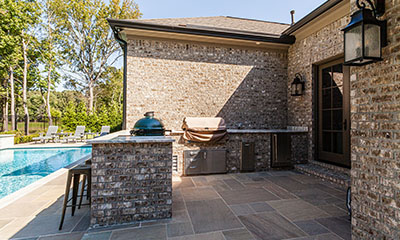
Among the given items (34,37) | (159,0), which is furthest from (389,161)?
(34,37)

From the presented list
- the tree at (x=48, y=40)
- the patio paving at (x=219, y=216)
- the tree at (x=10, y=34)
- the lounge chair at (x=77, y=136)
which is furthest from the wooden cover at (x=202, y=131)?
the tree at (x=48, y=40)

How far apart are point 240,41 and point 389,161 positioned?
482 cm

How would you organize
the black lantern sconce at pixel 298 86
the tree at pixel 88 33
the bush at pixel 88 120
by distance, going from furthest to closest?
the tree at pixel 88 33 → the bush at pixel 88 120 → the black lantern sconce at pixel 298 86

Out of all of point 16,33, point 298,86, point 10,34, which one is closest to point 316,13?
point 298,86

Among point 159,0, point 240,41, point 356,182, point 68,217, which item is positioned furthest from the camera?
point 159,0

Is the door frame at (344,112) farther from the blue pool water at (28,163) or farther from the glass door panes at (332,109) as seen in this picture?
the blue pool water at (28,163)

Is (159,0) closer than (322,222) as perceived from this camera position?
No

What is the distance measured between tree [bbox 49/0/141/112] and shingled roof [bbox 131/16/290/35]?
9.71m

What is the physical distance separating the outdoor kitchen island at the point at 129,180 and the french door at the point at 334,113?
3.97 metres

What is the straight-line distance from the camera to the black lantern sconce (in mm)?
5395

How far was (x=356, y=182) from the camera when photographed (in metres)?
1.93

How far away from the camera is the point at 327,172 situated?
4234 millimetres

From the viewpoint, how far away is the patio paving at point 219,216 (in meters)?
2.18

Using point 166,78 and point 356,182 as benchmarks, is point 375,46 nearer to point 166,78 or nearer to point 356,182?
point 356,182
